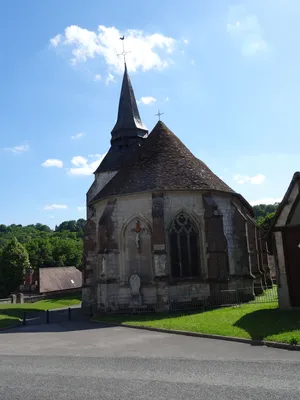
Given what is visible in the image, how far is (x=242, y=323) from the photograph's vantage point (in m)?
12.9

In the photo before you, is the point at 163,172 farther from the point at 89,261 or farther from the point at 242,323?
the point at 242,323

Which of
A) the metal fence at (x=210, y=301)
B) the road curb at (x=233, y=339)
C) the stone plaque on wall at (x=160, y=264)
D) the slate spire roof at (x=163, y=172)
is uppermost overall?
the slate spire roof at (x=163, y=172)

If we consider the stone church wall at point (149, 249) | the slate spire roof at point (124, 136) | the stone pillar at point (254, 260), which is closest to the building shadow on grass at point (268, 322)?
the stone church wall at point (149, 249)

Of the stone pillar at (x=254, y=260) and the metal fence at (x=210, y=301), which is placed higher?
the stone pillar at (x=254, y=260)

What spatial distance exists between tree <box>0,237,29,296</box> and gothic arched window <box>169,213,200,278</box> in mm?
41881

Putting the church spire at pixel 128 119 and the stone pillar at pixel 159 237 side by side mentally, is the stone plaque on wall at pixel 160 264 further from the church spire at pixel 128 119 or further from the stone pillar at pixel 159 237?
the church spire at pixel 128 119

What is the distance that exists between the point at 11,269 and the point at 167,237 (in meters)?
42.4

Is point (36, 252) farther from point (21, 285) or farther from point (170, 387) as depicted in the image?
point (170, 387)

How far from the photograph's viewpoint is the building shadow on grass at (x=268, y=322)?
427 inches

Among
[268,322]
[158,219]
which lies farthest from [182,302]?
[268,322]

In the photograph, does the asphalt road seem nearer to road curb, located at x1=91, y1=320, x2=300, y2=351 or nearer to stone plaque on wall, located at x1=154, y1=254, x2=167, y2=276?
road curb, located at x1=91, y1=320, x2=300, y2=351

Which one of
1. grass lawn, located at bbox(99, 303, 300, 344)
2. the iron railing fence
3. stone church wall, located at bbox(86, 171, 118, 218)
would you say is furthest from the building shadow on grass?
stone church wall, located at bbox(86, 171, 118, 218)

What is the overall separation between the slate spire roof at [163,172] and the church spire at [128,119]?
9912 millimetres

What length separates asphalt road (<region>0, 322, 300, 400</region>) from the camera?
6.48 m
